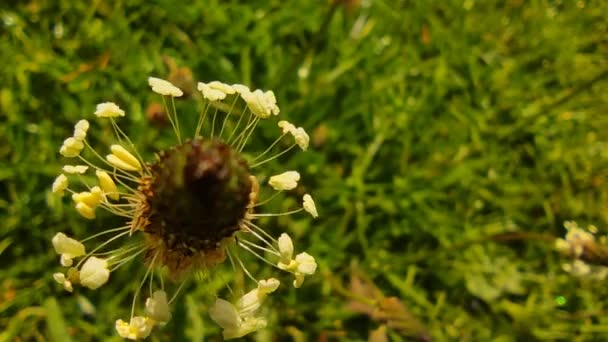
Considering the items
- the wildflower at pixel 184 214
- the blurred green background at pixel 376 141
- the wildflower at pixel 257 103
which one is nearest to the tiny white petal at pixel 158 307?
the wildflower at pixel 184 214

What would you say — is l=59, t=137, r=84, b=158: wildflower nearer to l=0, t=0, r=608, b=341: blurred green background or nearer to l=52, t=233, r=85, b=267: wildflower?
l=52, t=233, r=85, b=267: wildflower

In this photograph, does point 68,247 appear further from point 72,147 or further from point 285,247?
point 285,247

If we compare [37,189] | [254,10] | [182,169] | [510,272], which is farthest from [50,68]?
[510,272]

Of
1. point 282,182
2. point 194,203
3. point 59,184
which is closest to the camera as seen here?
point 194,203

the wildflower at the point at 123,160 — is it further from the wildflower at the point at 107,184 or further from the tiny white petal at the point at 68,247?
the tiny white petal at the point at 68,247

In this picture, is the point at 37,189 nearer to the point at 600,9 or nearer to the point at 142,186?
the point at 142,186

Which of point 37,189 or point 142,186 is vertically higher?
point 142,186

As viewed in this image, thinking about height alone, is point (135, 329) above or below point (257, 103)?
below

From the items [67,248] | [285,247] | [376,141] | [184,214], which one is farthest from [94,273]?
[376,141]

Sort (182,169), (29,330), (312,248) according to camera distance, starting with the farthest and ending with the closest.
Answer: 1. (312,248)
2. (29,330)
3. (182,169)
